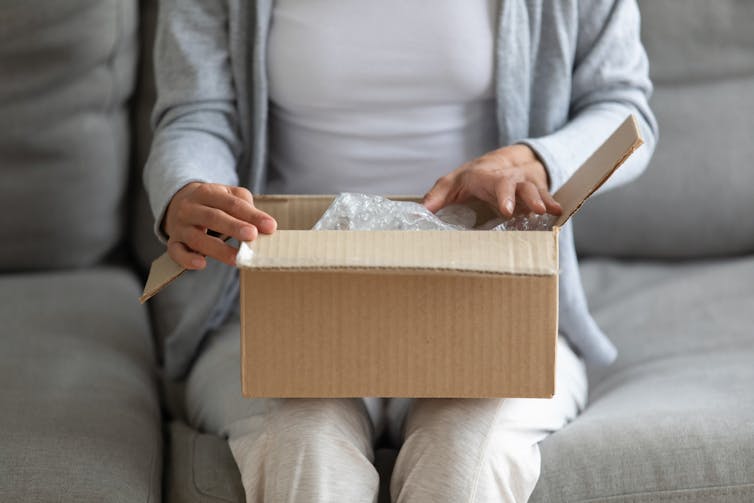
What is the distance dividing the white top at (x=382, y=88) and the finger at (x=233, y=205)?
26 centimetres

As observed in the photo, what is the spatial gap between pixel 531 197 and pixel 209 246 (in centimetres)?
31

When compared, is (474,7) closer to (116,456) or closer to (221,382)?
(221,382)

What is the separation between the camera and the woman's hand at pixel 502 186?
930 millimetres

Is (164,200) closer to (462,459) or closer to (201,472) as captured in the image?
(201,472)

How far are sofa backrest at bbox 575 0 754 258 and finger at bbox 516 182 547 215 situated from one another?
50 cm

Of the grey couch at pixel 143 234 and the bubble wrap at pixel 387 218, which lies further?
the grey couch at pixel 143 234

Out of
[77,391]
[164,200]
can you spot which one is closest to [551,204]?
[164,200]

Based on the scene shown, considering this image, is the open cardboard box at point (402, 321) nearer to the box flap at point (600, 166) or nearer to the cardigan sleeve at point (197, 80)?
the box flap at point (600, 166)

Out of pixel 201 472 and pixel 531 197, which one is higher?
pixel 531 197

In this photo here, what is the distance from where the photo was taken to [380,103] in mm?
1162

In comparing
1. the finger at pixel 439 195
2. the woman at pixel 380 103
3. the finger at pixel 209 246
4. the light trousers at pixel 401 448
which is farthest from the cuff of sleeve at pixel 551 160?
the finger at pixel 209 246

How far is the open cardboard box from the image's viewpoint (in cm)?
80

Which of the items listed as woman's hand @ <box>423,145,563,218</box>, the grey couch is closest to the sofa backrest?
the grey couch

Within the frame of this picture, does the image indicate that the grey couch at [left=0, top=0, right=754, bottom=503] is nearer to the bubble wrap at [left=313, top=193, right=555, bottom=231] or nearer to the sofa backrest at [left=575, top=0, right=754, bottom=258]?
the sofa backrest at [left=575, top=0, right=754, bottom=258]
